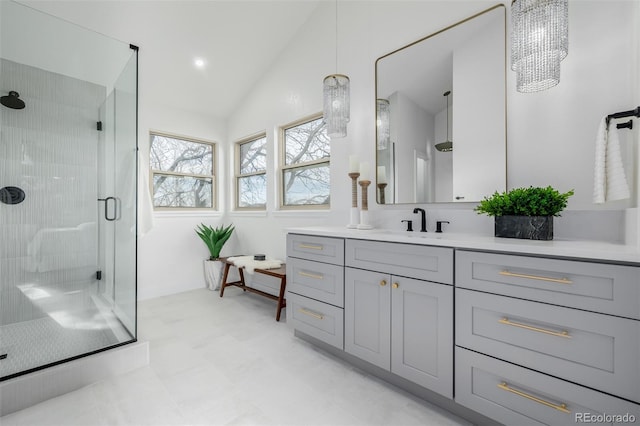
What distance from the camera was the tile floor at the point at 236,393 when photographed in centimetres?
140

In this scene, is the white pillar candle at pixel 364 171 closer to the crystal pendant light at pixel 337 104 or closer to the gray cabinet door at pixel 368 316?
the crystal pendant light at pixel 337 104

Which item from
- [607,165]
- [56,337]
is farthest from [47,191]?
[607,165]

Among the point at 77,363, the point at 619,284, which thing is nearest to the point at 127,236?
the point at 77,363

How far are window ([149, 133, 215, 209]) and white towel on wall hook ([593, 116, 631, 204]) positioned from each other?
403cm

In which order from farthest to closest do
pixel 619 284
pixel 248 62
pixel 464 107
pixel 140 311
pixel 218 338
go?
pixel 248 62 → pixel 140 311 → pixel 218 338 → pixel 464 107 → pixel 619 284

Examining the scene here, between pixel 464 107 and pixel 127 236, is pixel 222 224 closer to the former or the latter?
pixel 127 236

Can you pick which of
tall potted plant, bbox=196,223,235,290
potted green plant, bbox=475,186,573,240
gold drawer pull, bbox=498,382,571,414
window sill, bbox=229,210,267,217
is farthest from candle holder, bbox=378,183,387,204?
tall potted plant, bbox=196,223,235,290

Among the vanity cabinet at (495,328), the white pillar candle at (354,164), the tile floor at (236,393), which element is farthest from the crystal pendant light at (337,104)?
the tile floor at (236,393)

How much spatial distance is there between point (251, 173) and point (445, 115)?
2.62 meters

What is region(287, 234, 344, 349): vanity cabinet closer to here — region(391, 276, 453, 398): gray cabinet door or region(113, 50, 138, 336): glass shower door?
region(391, 276, 453, 398): gray cabinet door

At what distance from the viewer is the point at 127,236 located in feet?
6.75

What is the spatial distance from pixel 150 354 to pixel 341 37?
124 inches

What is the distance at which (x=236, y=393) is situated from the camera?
5.25ft

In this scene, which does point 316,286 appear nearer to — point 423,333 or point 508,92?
point 423,333
